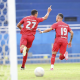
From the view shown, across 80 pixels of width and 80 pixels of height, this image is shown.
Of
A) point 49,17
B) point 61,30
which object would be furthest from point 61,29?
point 49,17

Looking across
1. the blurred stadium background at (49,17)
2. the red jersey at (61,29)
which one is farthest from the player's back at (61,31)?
the blurred stadium background at (49,17)

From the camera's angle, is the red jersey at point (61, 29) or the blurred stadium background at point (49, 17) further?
the blurred stadium background at point (49, 17)

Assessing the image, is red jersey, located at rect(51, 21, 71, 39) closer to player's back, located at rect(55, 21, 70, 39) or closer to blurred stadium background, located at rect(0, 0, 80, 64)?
player's back, located at rect(55, 21, 70, 39)

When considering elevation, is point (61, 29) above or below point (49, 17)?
below

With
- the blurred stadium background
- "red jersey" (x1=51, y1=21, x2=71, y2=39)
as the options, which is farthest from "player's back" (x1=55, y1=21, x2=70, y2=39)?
the blurred stadium background

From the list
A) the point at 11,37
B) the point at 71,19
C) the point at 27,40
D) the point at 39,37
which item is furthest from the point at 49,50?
the point at 11,37

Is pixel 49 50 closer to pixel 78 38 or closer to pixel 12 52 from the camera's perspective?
pixel 78 38

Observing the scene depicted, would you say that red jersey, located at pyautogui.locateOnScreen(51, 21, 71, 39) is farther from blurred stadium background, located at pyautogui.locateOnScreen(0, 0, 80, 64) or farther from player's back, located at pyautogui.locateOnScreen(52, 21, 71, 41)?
blurred stadium background, located at pyautogui.locateOnScreen(0, 0, 80, 64)

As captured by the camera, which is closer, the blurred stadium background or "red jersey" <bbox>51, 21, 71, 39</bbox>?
"red jersey" <bbox>51, 21, 71, 39</bbox>

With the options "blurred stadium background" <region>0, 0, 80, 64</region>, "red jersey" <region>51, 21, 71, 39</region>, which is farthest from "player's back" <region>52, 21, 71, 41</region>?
"blurred stadium background" <region>0, 0, 80, 64</region>

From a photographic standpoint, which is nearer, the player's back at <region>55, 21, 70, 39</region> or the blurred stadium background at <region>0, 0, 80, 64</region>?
the player's back at <region>55, 21, 70, 39</region>

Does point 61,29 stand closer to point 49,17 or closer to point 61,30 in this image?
point 61,30

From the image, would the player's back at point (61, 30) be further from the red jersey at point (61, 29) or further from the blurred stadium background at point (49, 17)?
the blurred stadium background at point (49, 17)

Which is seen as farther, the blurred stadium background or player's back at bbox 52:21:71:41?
the blurred stadium background
